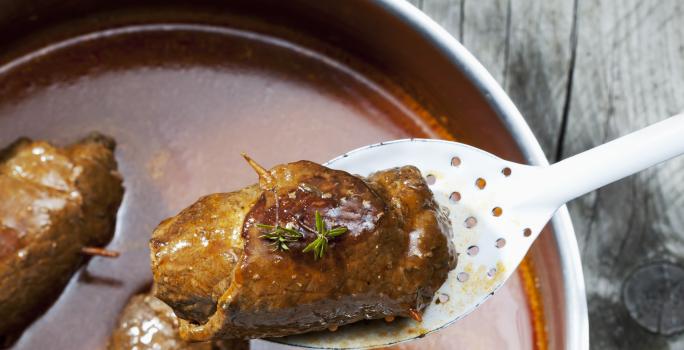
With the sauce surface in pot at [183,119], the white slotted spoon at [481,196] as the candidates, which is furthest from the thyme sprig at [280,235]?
the sauce surface in pot at [183,119]

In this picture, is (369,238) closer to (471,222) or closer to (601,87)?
(471,222)

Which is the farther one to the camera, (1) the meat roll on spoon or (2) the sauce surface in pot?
(2) the sauce surface in pot

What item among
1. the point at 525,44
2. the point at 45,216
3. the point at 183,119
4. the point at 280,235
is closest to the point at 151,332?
the point at 45,216

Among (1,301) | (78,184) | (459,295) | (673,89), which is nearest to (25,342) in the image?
(1,301)

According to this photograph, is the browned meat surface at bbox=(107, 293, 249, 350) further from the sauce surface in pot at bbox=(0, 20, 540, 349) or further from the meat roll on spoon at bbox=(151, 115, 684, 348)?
the meat roll on spoon at bbox=(151, 115, 684, 348)

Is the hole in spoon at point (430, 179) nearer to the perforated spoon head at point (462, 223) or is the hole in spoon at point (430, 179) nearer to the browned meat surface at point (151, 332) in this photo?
the perforated spoon head at point (462, 223)

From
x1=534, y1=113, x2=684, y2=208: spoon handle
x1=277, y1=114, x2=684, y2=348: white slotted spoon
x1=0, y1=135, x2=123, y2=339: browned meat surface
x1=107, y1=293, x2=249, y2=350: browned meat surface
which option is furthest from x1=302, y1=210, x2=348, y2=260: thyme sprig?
x1=0, y1=135, x2=123, y2=339: browned meat surface
